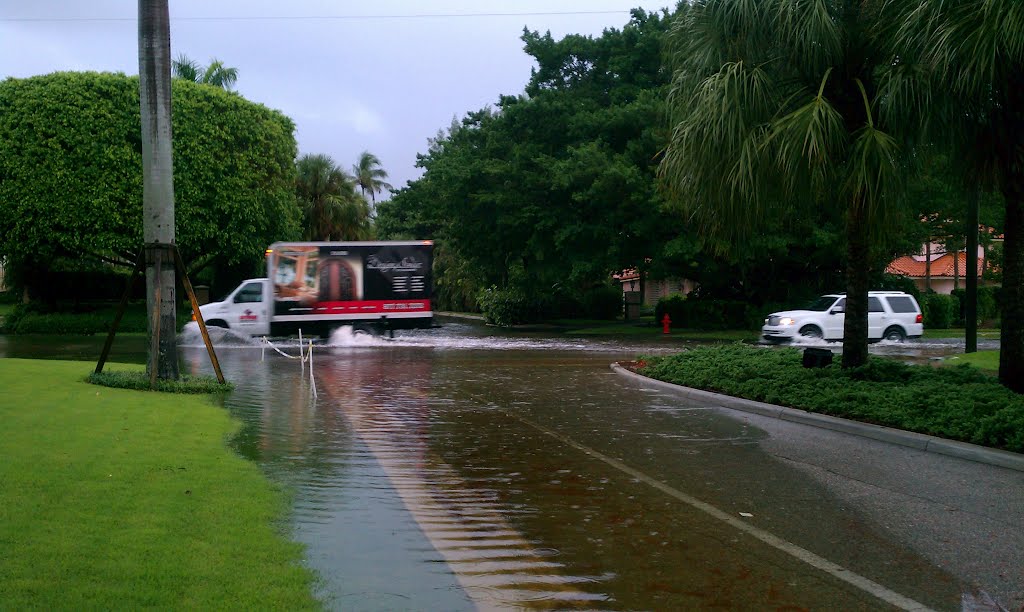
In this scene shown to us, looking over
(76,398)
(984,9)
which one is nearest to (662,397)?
(984,9)

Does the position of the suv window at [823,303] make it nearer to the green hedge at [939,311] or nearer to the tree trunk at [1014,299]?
the green hedge at [939,311]

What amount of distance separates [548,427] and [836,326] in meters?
18.3

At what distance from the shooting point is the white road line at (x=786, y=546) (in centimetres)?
508

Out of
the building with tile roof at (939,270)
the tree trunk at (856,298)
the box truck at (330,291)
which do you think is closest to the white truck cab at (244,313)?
the box truck at (330,291)

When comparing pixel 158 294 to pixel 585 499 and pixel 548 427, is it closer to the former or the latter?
pixel 548 427

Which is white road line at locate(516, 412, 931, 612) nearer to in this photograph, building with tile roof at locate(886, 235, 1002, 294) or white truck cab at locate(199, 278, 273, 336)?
white truck cab at locate(199, 278, 273, 336)

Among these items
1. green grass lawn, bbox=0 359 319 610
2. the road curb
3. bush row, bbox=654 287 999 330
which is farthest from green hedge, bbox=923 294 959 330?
A: green grass lawn, bbox=0 359 319 610

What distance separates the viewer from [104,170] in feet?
108

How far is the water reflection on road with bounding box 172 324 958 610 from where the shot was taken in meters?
5.17

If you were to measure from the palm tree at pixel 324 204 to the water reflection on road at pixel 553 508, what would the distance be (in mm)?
42862

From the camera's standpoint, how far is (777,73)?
14117mm

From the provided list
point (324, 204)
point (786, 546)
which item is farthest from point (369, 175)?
point (786, 546)

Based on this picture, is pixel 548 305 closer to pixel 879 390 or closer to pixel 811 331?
pixel 811 331

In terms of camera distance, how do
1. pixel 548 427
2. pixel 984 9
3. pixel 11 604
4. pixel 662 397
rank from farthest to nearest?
1. pixel 662 397
2. pixel 548 427
3. pixel 984 9
4. pixel 11 604
